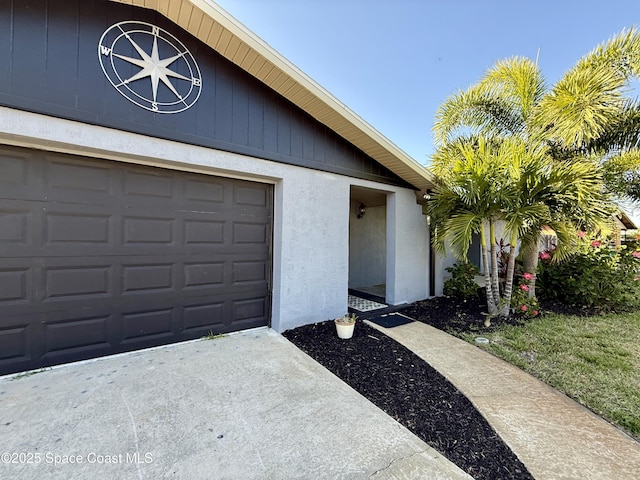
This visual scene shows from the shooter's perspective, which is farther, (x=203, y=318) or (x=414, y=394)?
(x=203, y=318)

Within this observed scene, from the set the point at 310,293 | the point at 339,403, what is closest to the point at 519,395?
the point at 339,403

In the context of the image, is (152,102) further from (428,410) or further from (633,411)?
(633,411)

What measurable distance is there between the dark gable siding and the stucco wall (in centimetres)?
13

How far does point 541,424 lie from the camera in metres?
2.33

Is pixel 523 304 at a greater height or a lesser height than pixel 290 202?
lesser

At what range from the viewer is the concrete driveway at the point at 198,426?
5.87ft

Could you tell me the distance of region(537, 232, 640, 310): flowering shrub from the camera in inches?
220

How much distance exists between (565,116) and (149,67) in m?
6.61

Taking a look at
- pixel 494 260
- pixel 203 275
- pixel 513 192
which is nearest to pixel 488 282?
pixel 494 260

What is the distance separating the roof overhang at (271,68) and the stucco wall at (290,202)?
739 mm

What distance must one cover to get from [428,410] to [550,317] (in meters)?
4.24

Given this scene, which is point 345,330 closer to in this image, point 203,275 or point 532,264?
point 203,275

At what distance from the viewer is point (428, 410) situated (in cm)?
247

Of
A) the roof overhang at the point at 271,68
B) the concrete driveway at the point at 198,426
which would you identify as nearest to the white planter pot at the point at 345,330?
the concrete driveway at the point at 198,426
